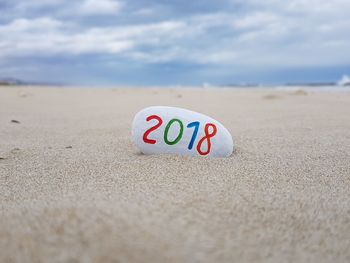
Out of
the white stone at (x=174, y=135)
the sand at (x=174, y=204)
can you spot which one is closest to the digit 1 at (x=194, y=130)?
the white stone at (x=174, y=135)

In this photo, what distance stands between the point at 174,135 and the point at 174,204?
2.63ft

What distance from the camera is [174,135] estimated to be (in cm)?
198

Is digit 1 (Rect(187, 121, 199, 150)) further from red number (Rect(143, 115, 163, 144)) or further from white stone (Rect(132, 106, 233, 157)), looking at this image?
red number (Rect(143, 115, 163, 144))

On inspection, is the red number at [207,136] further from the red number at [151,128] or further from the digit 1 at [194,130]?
the red number at [151,128]

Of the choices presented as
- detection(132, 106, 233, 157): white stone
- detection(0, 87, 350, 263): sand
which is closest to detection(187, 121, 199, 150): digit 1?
detection(132, 106, 233, 157): white stone

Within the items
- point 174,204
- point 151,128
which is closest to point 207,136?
point 151,128

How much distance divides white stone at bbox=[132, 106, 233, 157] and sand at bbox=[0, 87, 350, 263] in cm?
9

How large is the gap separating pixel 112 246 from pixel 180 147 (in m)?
1.09

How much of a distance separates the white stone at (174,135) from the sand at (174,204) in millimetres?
91

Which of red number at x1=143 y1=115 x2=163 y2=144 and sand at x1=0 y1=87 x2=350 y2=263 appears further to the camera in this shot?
red number at x1=143 y1=115 x2=163 y2=144

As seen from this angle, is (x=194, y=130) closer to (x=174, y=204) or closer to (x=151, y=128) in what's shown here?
(x=151, y=128)

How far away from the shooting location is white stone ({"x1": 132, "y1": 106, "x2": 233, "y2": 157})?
1.98 metres

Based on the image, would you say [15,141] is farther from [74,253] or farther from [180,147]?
[74,253]

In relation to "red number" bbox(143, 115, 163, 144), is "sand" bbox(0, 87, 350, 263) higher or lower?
lower
